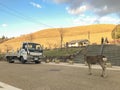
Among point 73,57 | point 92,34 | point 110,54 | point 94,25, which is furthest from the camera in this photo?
point 94,25

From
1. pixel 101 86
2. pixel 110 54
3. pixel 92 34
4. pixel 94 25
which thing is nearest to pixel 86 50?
pixel 110 54

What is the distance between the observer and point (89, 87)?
13.1m

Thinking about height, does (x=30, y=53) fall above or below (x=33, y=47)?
below

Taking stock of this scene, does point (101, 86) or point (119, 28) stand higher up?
point (119, 28)

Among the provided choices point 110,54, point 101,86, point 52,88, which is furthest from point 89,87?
point 110,54

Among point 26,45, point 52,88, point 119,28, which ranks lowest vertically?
point 52,88

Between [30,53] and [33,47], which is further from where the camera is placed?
[33,47]

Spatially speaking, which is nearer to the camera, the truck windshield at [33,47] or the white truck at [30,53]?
the white truck at [30,53]

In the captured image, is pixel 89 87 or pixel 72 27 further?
pixel 72 27

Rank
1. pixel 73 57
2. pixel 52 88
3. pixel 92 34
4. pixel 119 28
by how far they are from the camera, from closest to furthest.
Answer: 1. pixel 52 88
2. pixel 73 57
3. pixel 119 28
4. pixel 92 34

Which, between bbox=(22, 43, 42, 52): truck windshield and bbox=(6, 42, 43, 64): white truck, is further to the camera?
bbox=(22, 43, 42, 52): truck windshield

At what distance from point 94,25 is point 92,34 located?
20396mm

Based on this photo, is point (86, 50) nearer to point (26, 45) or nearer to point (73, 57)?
point (73, 57)

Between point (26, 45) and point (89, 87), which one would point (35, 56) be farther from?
point (89, 87)
